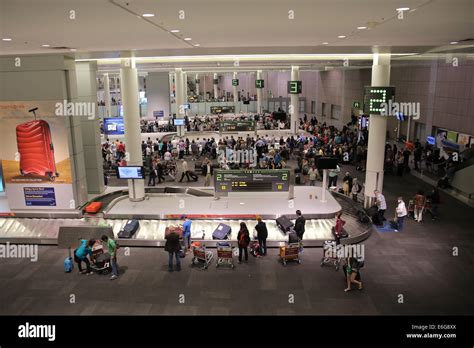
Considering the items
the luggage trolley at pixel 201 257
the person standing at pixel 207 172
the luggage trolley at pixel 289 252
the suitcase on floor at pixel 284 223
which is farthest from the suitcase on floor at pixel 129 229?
the person standing at pixel 207 172

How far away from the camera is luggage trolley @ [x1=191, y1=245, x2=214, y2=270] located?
38.2 ft

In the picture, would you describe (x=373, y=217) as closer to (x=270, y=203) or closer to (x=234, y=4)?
(x=270, y=203)

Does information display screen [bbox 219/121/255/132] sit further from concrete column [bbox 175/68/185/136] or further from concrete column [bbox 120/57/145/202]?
concrete column [bbox 120/57/145/202]

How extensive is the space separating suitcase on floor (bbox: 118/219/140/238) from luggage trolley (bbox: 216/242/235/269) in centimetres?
362

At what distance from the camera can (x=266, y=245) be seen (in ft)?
42.4

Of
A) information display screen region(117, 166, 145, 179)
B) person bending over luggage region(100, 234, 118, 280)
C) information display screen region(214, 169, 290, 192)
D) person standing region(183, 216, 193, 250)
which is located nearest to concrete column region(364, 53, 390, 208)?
information display screen region(214, 169, 290, 192)

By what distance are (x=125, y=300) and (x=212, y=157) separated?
1860 centimetres

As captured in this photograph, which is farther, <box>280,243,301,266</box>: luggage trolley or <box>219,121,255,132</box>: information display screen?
<box>219,121,255,132</box>: information display screen

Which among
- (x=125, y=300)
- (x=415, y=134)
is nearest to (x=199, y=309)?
(x=125, y=300)

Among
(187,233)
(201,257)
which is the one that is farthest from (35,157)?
(201,257)

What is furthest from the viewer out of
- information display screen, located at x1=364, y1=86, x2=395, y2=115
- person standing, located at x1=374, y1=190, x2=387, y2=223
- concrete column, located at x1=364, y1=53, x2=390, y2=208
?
concrete column, located at x1=364, y1=53, x2=390, y2=208

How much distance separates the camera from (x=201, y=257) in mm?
11688

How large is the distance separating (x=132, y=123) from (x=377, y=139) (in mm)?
10347

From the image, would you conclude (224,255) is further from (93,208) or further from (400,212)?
(400,212)
